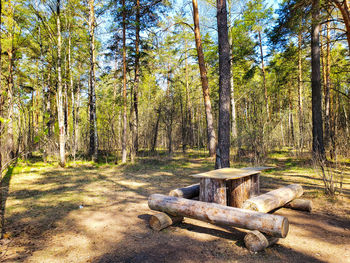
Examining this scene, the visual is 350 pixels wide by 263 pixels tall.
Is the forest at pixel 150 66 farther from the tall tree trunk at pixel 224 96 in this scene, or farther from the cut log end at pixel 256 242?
the cut log end at pixel 256 242

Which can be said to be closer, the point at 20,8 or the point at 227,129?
the point at 227,129

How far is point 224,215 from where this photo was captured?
3.19 metres

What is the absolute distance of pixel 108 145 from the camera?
1291 centimetres

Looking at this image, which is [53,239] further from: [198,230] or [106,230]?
[198,230]

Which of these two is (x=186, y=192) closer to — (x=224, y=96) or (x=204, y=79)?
(x=224, y=96)

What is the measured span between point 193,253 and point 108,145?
1089 centimetres

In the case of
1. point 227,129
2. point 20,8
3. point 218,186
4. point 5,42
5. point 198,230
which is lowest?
point 198,230

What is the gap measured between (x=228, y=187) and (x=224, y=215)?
1.31 metres

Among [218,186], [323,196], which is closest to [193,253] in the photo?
[218,186]

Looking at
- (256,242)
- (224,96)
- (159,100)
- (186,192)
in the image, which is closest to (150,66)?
(159,100)

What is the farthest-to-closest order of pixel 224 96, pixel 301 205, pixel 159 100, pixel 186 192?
1. pixel 159 100
2. pixel 224 96
3. pixel 186 192
4. pixel 301 205

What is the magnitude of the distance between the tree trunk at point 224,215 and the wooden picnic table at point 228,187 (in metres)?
0.53

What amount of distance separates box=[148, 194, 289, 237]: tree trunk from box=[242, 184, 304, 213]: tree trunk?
47 centimetres

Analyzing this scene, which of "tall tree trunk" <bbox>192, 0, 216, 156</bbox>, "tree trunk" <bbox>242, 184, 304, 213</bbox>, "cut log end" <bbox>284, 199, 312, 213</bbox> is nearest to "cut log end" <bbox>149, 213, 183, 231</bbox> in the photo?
"tree trunk" <bbox>242, 184, 304, 213</bbox>
